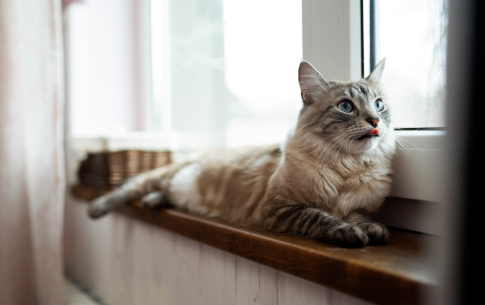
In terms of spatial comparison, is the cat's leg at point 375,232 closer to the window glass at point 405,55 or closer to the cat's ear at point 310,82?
the window glass at point 405,55

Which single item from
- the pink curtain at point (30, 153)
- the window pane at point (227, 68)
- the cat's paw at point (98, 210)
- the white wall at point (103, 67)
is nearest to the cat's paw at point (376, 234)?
the window pane at point (227, 68)

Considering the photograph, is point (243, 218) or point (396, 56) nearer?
point (396, 56)

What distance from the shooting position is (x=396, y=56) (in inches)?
34.8

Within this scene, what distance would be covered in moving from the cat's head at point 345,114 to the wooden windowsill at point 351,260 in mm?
225

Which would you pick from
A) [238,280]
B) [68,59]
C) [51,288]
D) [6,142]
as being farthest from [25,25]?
[238,280]

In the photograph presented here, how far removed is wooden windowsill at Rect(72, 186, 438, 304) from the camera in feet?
1.78

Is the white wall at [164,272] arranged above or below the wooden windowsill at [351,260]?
below

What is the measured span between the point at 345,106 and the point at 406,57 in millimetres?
188

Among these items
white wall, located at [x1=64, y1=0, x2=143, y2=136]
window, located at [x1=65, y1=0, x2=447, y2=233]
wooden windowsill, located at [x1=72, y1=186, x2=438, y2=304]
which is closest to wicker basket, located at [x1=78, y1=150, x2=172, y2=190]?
window, located at [x1=65, y1=0, x2=447, y2=233]

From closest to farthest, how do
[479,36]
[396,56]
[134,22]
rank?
[479,36], [396,56], [134,22]

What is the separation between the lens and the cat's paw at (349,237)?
0.69 meters

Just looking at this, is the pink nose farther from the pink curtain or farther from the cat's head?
the pink curtain

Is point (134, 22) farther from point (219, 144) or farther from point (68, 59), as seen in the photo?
point (219, 144)

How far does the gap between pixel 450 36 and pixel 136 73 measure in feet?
7.53
